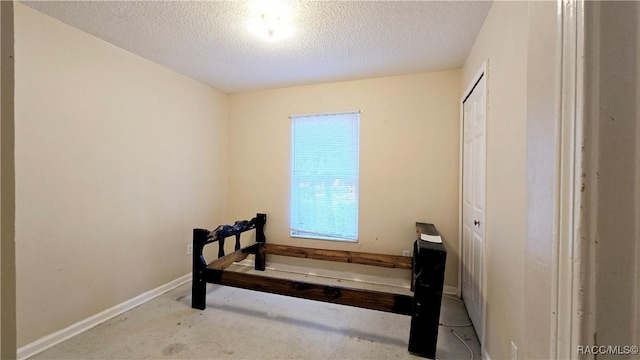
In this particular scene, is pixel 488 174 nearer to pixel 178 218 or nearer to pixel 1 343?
pixel 1 343

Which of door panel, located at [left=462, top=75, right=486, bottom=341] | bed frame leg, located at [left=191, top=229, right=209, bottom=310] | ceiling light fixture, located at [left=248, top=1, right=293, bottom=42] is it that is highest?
ceiling light fixture, located at [left=248, top=1, right=293, bottom=42]

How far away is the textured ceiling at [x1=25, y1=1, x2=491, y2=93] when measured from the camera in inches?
67.5

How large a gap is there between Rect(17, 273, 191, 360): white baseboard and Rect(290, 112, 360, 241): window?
5.32ft

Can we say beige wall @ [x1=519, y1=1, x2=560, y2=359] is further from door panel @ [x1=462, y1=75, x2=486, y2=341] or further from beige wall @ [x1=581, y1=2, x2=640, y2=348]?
door panel @ [x1=462, y1=75, x2=486, y2=341]

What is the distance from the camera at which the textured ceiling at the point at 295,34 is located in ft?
5.63

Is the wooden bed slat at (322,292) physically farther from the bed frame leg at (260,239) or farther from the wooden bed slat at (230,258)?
the bed frame leg at (260,239)

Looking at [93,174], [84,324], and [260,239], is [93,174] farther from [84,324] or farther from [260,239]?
[260,239]

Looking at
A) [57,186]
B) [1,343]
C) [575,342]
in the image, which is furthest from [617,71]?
[57,186]

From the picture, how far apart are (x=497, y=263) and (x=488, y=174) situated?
588 mm

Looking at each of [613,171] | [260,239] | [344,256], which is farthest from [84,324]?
[613,171]

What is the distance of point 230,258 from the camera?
273 centimetres

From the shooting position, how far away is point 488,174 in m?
1.72

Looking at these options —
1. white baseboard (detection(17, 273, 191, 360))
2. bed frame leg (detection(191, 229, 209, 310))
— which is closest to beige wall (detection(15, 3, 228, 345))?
white baseboard (detection(17, 273, 191, 360))

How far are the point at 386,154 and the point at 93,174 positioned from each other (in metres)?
2.83
